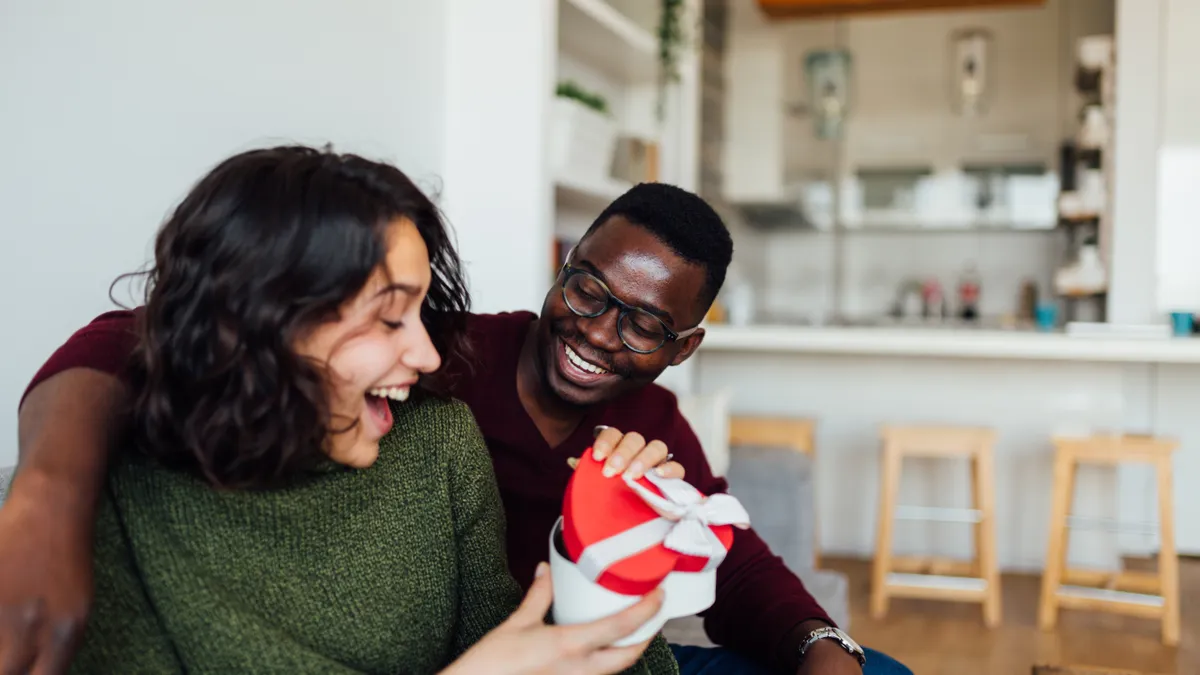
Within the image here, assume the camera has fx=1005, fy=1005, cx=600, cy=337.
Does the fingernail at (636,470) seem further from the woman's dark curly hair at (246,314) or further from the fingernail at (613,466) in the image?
the woman's dark curly hair at (246,314)

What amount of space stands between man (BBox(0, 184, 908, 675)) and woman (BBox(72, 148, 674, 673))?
0.23 metres

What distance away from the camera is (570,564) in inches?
34.9

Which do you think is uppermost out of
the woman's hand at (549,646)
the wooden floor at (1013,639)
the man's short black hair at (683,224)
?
the man's short black hair at (683,224)

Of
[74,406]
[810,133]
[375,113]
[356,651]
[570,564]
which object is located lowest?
[356,651]

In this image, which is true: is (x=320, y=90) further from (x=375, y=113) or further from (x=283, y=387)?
(x=283, y=387)

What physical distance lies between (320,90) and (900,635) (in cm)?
229

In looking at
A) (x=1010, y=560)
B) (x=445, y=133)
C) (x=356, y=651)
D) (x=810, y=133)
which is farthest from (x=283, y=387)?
(x=810, y=133)

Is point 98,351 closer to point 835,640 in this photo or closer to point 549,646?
point 549,646

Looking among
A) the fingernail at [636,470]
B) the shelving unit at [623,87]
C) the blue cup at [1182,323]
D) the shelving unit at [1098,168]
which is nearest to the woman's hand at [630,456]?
the fingernail at [636,470]

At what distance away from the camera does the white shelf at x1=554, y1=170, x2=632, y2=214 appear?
107 inches

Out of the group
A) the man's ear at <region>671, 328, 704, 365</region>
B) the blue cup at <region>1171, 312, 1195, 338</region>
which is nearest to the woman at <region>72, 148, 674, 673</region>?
the man's ear at <region>671, 328, 704, 365</region>

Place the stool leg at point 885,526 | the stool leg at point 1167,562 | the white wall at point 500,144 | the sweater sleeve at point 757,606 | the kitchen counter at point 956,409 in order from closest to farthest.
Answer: the sweater sleeve at point 757,606, the white wall at point 500,144, the stool leg at point 1167,562, the stool leg at point 885,526, the kitchen counter at point 956,409

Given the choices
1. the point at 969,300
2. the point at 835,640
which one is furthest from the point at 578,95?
the point at 969,300

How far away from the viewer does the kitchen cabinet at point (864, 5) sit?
4.10m
